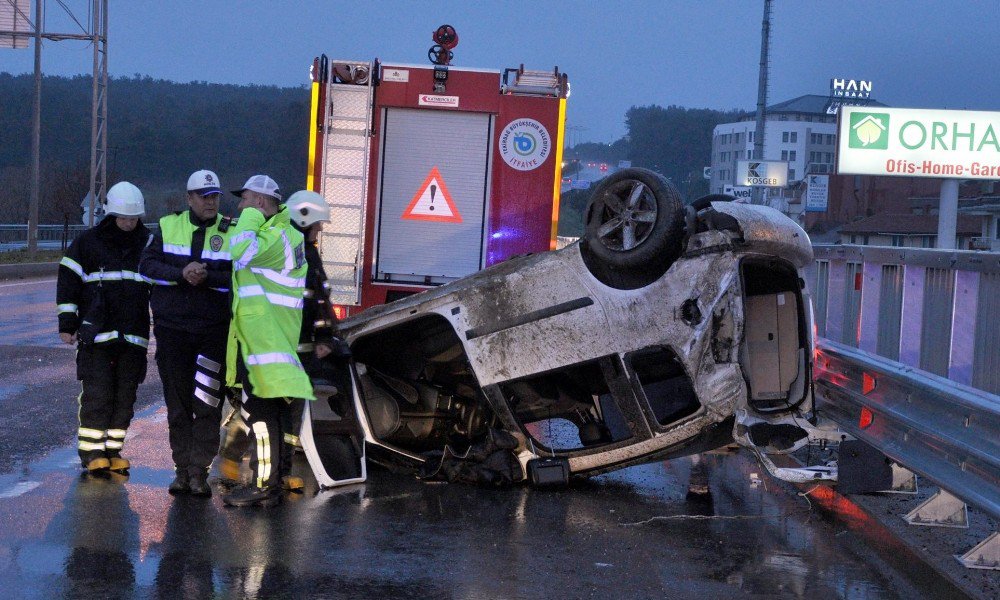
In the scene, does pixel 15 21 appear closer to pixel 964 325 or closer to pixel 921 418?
pixel 964 325

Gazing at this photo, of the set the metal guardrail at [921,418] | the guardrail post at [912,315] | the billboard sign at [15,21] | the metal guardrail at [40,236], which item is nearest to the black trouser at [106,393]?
the metal guardrail at [921,418]

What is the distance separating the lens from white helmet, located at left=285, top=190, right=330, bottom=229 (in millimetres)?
7500

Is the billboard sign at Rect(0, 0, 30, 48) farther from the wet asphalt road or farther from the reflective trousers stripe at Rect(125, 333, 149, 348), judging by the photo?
the reflective trousers stripe at Rect(125, 333, 149, 348)

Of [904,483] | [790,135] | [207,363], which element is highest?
[790,135]

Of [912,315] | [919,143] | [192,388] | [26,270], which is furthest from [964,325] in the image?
[919,143]

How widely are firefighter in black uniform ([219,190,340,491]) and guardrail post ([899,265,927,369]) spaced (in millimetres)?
3504

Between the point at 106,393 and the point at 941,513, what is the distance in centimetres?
475

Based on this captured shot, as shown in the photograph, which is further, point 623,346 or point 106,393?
point 106,393

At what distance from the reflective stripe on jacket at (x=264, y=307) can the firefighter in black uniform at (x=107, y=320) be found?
0.88 metres

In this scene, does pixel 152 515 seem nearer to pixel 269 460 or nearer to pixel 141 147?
pixel 269 460

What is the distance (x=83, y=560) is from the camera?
17.4ft

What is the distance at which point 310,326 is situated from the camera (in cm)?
738

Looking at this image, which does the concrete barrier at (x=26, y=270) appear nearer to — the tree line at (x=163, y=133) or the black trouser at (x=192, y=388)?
the black trouser at (x=192, y=388)

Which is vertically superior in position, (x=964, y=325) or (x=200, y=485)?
(x=964, y=325)
